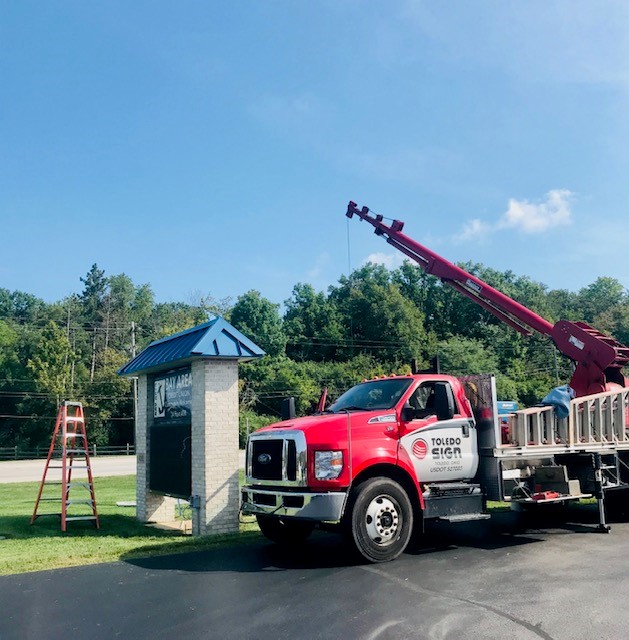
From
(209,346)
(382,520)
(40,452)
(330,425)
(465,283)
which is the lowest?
(40,452)

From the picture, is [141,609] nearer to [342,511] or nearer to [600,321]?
[342,511]

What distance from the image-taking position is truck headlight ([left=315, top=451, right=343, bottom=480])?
820 centimetres

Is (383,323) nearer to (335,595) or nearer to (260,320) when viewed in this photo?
(260,320)

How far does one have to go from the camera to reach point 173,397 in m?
12.1

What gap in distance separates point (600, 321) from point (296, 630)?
7488cm

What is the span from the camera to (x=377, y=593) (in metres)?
6.82

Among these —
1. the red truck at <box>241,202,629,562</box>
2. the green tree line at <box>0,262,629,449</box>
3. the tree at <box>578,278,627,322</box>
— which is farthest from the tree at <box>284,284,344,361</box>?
the red truck at <box>241,202,629,562</box>

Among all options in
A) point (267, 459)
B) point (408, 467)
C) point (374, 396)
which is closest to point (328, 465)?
point (267, 459)

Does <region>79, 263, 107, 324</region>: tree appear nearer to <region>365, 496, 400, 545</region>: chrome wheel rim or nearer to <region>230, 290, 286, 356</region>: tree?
<region>230, 290, 286, 356</region>: tree

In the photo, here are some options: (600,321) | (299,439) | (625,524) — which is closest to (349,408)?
(299,439)

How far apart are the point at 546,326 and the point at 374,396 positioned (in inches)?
254

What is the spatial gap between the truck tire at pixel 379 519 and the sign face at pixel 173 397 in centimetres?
421

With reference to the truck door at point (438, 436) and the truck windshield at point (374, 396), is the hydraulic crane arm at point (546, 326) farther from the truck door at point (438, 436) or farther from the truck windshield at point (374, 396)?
the truck windshield at point (374, 396)

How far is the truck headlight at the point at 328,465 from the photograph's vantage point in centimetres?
820
